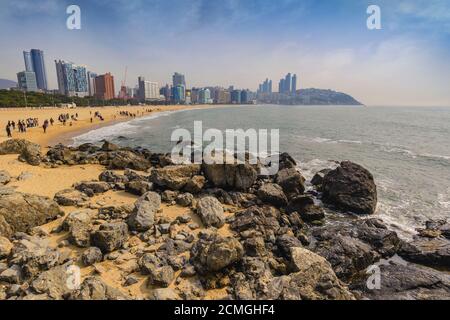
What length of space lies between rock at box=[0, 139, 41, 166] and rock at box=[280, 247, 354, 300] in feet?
65.5

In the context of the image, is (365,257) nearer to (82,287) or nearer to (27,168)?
(82,287)

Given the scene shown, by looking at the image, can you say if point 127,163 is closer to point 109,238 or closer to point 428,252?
point 109,238

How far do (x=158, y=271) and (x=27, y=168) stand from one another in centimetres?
1570

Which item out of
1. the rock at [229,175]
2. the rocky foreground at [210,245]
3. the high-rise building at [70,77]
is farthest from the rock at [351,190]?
the high-rise building at [70,77]

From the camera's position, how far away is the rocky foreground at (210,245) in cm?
674

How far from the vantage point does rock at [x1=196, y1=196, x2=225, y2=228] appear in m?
10.5

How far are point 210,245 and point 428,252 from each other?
8976 mm

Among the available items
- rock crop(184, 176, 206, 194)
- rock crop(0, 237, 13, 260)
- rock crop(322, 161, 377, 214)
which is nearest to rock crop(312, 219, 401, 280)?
rock crop(322, 161, 377, 214)

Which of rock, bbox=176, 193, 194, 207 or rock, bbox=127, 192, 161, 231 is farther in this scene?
rock, bbox=176, 193, 194, 207

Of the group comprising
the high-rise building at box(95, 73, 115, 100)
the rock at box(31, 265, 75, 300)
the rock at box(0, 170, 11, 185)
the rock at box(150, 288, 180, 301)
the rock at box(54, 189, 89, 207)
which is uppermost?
the high-rise building at box(95, 73, 115, 100)

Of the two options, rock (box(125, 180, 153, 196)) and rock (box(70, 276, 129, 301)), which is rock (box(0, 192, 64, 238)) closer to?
rock (box(125, 180, 153, 196))

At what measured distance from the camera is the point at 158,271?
7.13 m

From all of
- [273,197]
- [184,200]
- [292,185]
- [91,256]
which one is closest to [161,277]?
[91,256]

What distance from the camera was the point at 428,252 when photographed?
9695 mm
